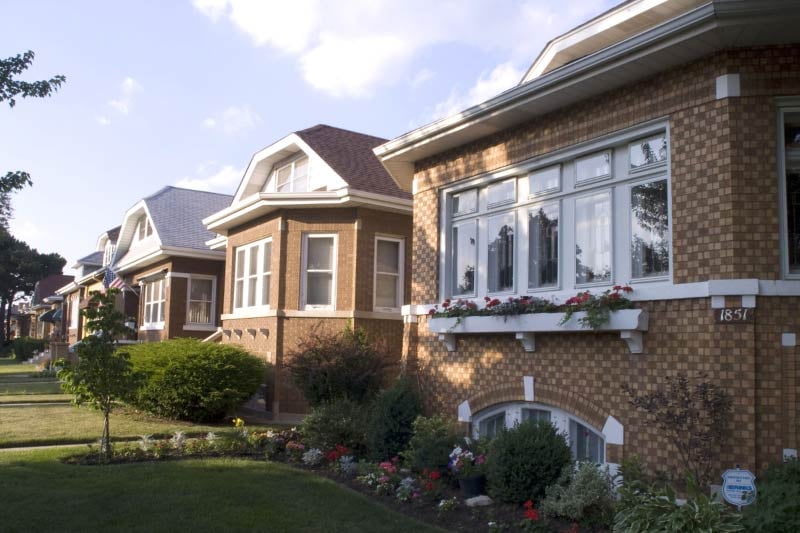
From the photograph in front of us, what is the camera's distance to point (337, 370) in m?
13.1

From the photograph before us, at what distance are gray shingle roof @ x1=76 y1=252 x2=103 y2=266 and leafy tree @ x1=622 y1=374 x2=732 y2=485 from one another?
122 feet

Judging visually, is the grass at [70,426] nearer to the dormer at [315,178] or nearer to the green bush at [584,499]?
the dormer at [315,178]

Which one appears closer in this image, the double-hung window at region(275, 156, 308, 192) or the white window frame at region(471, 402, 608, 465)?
the white window frame at region(471, 402, 608, 465)

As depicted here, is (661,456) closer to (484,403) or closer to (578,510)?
(578,510)

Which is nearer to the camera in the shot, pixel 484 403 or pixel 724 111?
pixel 724 111

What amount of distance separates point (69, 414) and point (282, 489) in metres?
9.48

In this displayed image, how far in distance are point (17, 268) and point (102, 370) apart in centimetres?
6391

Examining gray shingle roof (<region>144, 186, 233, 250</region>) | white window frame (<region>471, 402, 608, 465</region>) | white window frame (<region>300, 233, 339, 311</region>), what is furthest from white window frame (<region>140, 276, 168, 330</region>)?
white window frame (<region>471, 402, 608, 465</region>)

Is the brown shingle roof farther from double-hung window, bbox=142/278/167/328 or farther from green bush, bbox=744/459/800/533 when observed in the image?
green bush, bbox=744/459/800/533

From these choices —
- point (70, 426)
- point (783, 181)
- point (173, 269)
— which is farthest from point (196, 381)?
point (783, 181)

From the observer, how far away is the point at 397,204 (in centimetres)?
1642

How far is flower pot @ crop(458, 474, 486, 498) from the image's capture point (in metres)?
8.17

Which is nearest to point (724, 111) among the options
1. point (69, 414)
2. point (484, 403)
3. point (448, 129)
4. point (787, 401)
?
point (787, 401)

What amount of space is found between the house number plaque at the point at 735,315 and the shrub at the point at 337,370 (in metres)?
7.26
